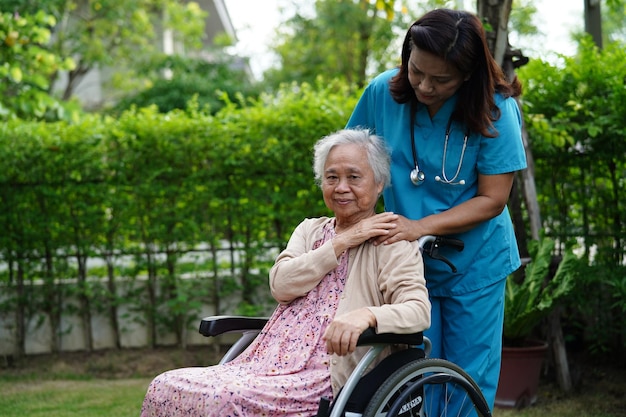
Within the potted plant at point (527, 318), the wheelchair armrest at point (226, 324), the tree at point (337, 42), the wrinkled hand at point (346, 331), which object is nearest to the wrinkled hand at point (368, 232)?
the wrinkled hand at point (346, 331)

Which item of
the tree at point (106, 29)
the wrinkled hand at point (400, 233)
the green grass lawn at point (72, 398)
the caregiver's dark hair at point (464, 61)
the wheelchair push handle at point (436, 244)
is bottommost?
the green grass lawn at point (72, 398)

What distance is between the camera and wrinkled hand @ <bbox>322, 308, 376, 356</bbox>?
2105mm

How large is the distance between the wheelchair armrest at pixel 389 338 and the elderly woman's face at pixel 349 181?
17.6 inches

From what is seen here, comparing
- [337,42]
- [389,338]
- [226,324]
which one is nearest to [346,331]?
[389,338]

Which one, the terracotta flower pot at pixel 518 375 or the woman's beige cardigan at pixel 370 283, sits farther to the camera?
the terracotta flower pot at pixel 518 375

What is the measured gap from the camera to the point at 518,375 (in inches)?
165

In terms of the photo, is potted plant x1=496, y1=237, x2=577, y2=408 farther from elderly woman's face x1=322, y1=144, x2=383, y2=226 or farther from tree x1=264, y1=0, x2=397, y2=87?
tree x1=264, y1=0, x2=397, y2=87

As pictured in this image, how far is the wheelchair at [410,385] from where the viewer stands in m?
2.14

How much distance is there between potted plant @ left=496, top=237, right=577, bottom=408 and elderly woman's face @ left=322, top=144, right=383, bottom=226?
1.94 meters

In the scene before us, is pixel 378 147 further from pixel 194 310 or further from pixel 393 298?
pixel 194 310

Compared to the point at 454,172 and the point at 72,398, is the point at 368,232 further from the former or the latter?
the point at 72,398

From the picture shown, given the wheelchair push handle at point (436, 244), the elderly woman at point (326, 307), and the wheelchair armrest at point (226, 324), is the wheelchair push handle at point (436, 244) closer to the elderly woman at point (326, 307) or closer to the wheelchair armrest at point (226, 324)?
the elderly woman at point (326, 307)

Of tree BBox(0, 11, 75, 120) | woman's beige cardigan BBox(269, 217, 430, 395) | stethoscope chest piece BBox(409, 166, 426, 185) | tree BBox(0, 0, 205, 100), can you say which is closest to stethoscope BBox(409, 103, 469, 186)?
stethoscope chest piece BBox(409, 166, 426, 185)

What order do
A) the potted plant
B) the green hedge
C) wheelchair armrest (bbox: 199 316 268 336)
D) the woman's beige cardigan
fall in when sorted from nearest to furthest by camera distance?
the woman's beige cardigan → wheelchair armrest (bbox: 199 316 268 336) → the potted plant → the green hedge
